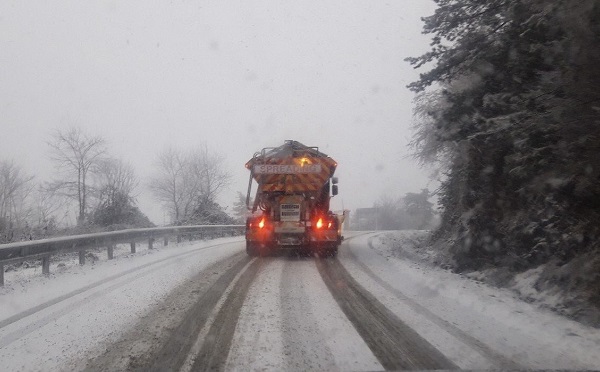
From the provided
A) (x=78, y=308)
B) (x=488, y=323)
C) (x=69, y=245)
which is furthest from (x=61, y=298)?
(x=488, y=323)

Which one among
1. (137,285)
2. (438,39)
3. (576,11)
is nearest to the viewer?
(576,11)

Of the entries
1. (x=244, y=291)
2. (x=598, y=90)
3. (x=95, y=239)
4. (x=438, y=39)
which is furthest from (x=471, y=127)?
(x=95, y=239)

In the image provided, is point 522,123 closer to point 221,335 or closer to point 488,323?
point 488,323

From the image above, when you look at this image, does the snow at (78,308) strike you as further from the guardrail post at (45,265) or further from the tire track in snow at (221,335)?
the tire track in snow at (221,335)

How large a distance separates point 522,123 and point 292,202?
805 centimetres

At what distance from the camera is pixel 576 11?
21.6 ft

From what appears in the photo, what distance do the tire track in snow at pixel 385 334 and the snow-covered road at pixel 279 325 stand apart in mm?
16

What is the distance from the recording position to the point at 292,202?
1479cm

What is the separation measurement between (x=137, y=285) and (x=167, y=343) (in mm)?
4155

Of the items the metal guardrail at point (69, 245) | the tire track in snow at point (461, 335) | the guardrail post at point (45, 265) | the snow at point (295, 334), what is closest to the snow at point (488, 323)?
the tire track in snow at point (461, 335)

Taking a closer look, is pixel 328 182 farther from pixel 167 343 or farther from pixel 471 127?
pixel 167 343

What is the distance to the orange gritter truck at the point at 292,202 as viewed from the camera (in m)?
14.4

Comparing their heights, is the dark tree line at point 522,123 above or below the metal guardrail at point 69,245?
above

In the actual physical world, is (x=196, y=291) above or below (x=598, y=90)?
below
